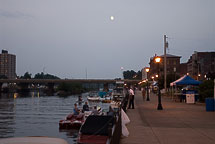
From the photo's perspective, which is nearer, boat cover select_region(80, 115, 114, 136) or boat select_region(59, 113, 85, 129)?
boat cover select_region(80, 115, 114, 136)

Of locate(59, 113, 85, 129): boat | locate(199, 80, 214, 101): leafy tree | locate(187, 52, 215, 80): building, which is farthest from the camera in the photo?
locate(187, 52, 215, 80): building

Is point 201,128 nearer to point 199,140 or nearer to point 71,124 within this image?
point 199,140

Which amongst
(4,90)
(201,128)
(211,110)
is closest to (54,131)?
(211,110)

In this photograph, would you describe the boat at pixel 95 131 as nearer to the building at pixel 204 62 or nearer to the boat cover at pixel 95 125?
the boat cover at pixel 95 125

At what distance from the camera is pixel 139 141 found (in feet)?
40.1

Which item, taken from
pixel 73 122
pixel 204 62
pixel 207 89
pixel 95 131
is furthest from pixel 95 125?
pixel 204 62

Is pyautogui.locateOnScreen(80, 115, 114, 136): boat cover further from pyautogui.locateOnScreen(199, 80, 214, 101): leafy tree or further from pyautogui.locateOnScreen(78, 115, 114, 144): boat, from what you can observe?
pyautogui.locateOnScreen(199, 80, 214, 101): leafy tree

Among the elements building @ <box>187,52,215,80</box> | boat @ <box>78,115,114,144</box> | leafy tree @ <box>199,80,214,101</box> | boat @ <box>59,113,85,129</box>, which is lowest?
boat @ <box>59,113,85,129</box>

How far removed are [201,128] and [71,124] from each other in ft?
44.6

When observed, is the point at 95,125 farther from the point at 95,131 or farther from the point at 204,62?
the point at 204,62

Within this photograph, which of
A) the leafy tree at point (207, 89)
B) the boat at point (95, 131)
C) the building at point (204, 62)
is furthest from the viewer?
the building at point (204, 62)

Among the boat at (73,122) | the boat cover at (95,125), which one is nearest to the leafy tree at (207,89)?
the boat at (73,122)

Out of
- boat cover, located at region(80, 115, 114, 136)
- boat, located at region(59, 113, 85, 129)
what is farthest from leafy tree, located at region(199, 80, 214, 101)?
boat cover, located at region(80, 115, 114, 136)

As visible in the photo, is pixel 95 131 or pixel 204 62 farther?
pixel 204 62
